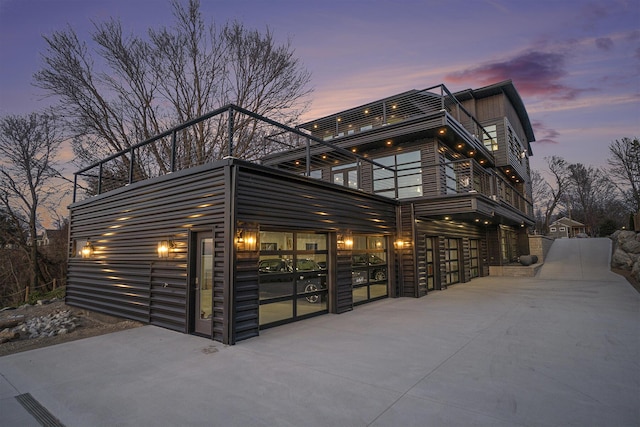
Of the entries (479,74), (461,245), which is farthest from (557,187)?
(461,245)

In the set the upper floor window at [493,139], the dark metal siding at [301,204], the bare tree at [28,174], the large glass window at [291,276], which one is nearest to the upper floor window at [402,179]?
the dark metal siding at [301,204]

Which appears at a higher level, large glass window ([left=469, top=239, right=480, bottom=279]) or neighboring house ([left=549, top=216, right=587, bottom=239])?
neighboring house ([left=549, top=216, right=587, bottom=239])

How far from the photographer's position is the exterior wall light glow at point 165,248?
636 cm

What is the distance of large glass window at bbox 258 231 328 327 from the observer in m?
6.14

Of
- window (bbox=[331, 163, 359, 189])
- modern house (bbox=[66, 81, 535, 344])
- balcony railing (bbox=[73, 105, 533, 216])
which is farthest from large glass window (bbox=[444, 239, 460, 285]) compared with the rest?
window (bbox=[331, 163, 359, 189])

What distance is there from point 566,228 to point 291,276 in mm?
48321

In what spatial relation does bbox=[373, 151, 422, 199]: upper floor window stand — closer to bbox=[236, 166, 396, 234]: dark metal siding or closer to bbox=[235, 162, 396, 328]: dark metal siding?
bbox=[235, 162, 396, 328]: dark metal siding

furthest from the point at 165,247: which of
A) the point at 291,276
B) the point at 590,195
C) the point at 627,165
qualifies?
the point at 590,195

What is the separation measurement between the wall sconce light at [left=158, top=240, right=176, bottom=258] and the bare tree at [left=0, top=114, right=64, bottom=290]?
492 inches

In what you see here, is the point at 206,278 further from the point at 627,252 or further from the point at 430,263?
the point at 627,252

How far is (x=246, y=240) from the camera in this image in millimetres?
5449

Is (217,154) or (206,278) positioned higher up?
(217,154)

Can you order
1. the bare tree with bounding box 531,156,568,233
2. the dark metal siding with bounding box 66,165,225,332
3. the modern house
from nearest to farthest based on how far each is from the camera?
the modern house
the dark metal siding with bounding box 66,165,225,332
the bare tree with bounding box 531,156,568,233

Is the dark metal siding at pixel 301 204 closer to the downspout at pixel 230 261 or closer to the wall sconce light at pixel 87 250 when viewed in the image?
the downspout at pixel 230 261
